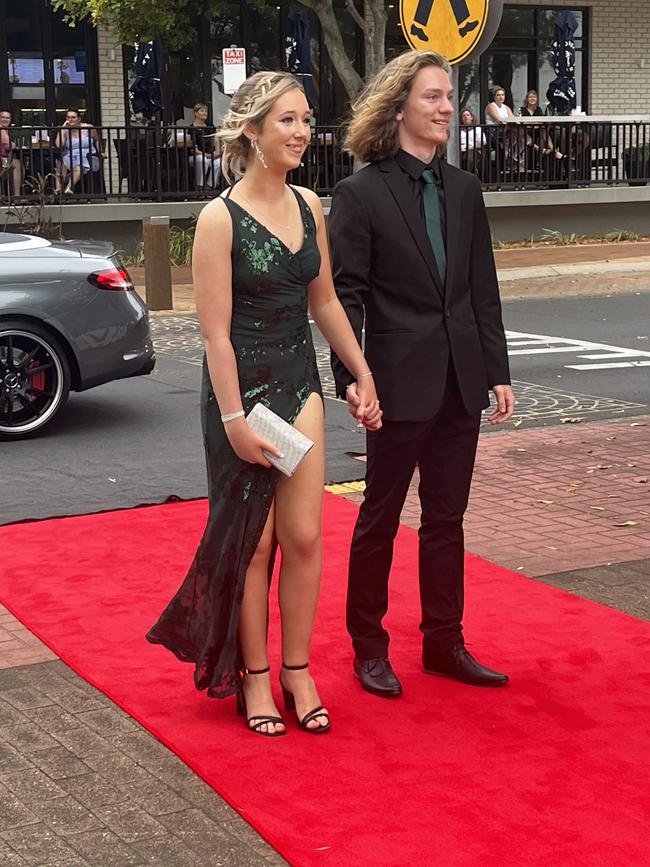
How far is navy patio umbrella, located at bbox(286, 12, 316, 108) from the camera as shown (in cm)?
2372

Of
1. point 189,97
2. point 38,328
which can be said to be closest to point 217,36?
point 189,97

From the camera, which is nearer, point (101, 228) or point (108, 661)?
point (108, 661)

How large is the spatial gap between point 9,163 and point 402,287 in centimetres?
1657

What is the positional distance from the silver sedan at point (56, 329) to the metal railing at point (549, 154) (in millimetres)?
13970

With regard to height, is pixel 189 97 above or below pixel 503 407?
above

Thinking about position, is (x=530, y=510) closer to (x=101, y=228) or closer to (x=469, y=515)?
(x=469, y=515)

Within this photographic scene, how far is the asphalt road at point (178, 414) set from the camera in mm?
8188

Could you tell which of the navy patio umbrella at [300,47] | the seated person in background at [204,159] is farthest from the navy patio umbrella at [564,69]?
the seated person in background at [204,159]

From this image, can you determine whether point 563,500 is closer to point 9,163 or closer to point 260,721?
point 260,721

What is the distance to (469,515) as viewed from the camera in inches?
290

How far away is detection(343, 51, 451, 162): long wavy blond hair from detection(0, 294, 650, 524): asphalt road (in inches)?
136

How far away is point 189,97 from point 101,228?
181 inches

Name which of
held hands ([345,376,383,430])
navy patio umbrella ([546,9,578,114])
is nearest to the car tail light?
held hands ([345,376,383,430])

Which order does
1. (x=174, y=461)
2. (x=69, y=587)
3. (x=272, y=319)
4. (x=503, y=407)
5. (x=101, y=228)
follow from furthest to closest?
(x=101, y=228) → (x=174, y=461) → (x=69, y=587) → (x=503, y=407) → (x=272, y=319)
